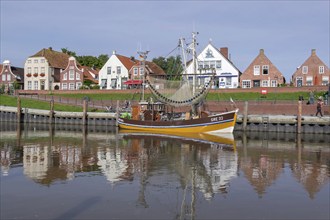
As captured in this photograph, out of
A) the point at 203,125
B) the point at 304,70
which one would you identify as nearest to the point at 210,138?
the point at 203,125

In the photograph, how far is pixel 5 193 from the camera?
49.4ft

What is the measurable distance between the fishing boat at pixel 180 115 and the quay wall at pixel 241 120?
3.51 m

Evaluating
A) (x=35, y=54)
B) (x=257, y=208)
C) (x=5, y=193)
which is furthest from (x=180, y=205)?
(x=35, y=54)

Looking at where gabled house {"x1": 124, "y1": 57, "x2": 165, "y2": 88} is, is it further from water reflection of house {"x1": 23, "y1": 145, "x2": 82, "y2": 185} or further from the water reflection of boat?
water reflection of house {"x1": 23, "y1": 145, "x2": 82, "y2": 185}

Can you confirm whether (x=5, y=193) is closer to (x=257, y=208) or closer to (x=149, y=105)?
(x=257, y=208)

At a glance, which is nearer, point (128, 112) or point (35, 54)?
point (128, 112)

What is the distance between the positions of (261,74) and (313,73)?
9.67 meters

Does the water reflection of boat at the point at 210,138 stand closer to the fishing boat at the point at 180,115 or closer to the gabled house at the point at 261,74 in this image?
the fishing boat at the point at 180,115

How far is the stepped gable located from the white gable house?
49.1 ft

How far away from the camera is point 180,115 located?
47281 millimetres

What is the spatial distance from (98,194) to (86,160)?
896 cm

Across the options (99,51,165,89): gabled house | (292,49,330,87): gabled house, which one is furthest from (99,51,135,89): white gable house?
(292,49,330,87): gabled house

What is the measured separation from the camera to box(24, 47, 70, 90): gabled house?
93613 mm

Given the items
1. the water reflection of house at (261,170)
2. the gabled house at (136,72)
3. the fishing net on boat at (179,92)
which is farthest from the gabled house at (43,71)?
the water reflection of house at (261,170)
